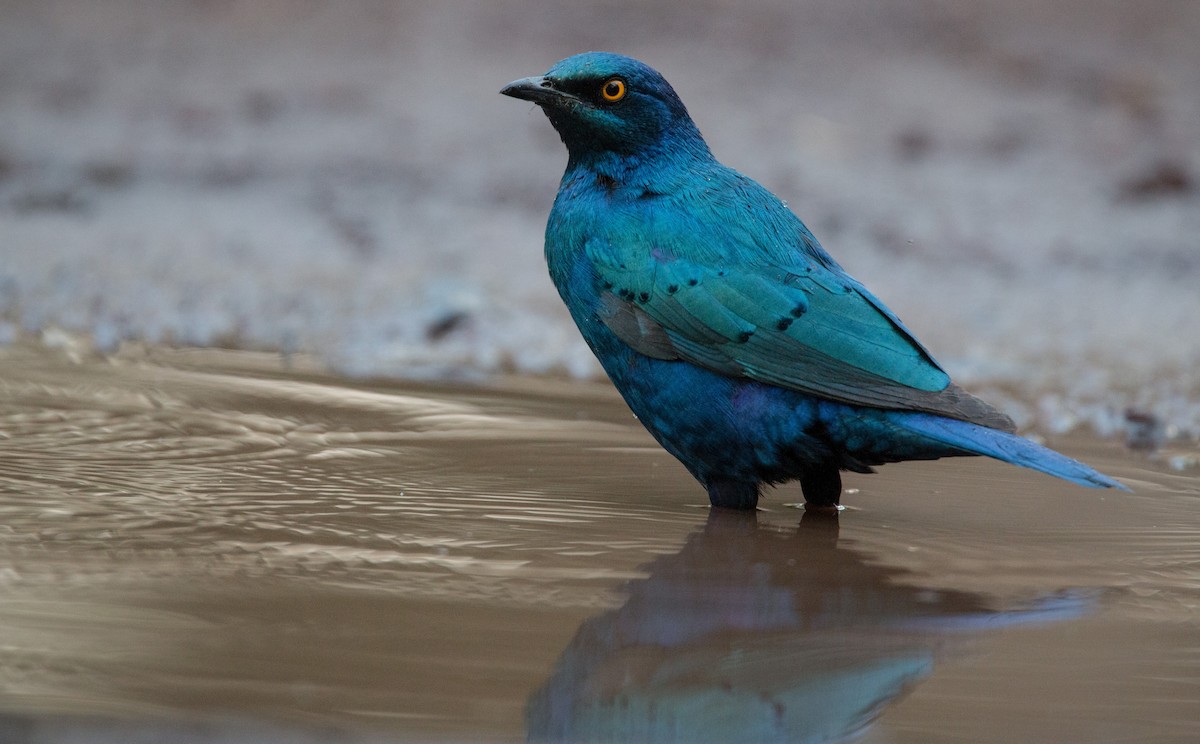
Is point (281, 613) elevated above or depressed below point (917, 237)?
below

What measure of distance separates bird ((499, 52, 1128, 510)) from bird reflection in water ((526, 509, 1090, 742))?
35cm

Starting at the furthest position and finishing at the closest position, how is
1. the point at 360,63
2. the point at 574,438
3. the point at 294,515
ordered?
the point at 360,63, the point at 574,438, the point at 294,515

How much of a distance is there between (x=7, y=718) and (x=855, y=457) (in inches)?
91.9

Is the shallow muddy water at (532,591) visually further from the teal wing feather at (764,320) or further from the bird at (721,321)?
the teal wing feather at (764,320)

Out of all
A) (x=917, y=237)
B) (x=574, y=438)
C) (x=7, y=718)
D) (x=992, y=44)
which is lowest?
(x=7, y=718)

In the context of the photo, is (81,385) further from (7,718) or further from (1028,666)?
(1028,666)

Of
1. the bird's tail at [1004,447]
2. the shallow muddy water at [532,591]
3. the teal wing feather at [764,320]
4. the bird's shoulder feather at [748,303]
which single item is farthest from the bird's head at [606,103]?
the bird's tail at [1004,447]

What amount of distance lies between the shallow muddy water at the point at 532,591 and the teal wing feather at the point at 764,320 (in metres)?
0.39

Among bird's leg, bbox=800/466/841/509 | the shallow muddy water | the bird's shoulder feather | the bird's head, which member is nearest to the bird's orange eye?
the bird's head

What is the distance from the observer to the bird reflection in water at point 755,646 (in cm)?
243

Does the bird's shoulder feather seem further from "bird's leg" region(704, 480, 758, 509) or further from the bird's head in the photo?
"bird's leg" region(704, 480, 758, 509)

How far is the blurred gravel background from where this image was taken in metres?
6.70

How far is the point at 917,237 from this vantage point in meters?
8.33

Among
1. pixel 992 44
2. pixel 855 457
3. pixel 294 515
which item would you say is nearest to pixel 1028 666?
pixel 855 457
